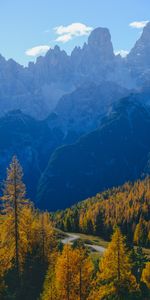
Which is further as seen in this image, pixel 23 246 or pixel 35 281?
pixel 35 281

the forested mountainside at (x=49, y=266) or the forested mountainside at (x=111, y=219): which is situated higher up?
the forested mountainside at (x=111, y=219)

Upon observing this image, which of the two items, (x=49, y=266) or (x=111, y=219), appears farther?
(x=111, y=219)

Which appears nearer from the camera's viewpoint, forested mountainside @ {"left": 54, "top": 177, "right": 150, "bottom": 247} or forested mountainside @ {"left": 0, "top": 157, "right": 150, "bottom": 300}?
forested mountainside @ {"left": 0, "top": 157, "right": 150, "bottom": 300}

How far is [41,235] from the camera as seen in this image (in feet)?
284

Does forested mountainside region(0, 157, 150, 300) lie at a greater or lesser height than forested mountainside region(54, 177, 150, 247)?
lesser

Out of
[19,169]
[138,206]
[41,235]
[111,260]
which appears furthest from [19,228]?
[138,206]

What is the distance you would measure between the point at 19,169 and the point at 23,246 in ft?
39.1

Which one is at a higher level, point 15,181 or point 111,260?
point 15,181

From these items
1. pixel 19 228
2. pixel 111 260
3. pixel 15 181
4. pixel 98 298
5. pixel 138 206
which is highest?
pixel 138 206

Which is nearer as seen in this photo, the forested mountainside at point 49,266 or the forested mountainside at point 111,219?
the forested mountainside at point 49,266

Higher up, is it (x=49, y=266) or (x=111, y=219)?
(x=111, y=219)

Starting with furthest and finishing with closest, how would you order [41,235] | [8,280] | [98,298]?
[41,235] < [8,280] < [98,298]

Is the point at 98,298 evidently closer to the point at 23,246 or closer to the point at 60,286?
the point at 60,286

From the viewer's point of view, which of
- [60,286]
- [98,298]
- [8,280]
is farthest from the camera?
[8,280]
